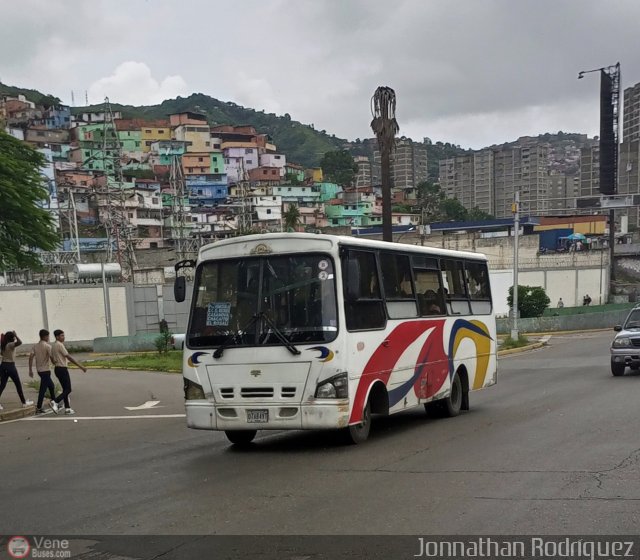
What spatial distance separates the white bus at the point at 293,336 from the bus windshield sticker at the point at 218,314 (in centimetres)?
2

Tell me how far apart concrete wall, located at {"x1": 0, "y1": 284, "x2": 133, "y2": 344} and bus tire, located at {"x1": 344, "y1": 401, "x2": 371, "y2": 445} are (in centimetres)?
4214

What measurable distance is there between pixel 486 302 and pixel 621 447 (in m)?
6.16

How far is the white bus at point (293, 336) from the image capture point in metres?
9.11

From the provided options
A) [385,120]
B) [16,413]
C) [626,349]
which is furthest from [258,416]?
[385,120]

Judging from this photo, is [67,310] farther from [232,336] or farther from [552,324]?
[232,336]

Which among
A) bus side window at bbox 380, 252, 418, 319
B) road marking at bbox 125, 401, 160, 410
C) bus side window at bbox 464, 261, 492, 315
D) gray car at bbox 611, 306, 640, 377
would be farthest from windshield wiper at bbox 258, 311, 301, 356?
gray car at bbox 611, 306, 640, 377

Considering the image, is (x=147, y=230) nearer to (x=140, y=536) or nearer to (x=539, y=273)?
(x=539, y=273)

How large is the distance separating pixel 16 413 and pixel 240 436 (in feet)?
26.0

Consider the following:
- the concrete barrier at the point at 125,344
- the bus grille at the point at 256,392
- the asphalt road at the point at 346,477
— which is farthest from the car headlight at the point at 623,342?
the concrete barrier at the point at 125,344

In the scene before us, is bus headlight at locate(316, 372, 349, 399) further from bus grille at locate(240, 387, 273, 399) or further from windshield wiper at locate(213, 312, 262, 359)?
windshield wiper at locate(213, 312, 262, 359)

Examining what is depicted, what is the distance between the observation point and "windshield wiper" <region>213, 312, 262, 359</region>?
9.41 m

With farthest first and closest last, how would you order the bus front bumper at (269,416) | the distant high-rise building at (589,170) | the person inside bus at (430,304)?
the distant high-rise building at (589,170)
the person inside bus at (430,304)
the bus front bumper at (269,416)

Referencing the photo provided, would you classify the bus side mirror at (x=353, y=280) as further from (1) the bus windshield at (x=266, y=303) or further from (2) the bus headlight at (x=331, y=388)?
(2) the bus headlight at (x=331, y=388)

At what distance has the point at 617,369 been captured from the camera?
18969 mm
